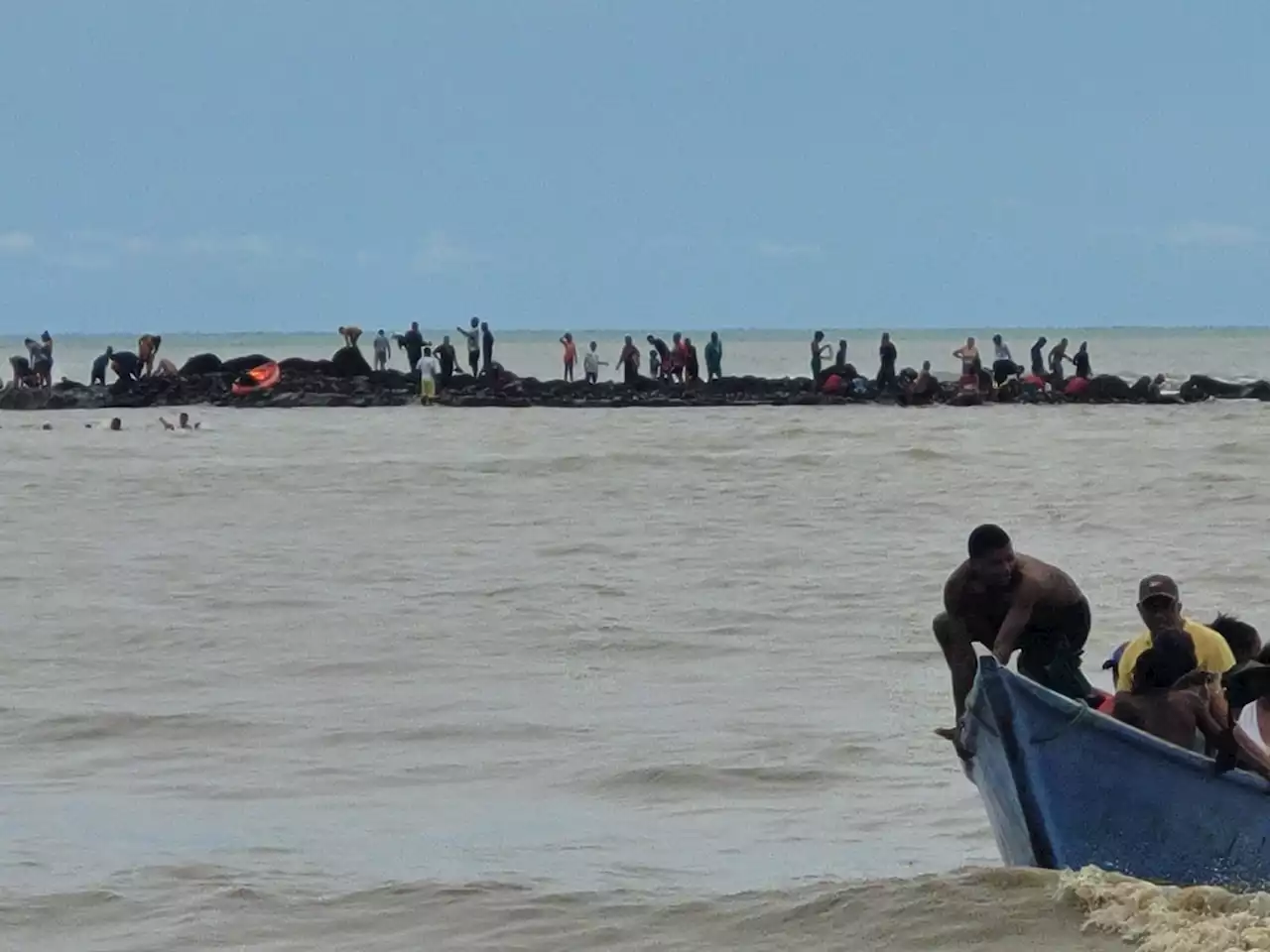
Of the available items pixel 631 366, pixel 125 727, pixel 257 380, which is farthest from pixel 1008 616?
pixel 257 380

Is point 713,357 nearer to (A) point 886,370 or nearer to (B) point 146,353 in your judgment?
(A) point 886,370

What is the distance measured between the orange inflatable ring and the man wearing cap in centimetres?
3926

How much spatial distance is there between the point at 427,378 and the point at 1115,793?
36898mm

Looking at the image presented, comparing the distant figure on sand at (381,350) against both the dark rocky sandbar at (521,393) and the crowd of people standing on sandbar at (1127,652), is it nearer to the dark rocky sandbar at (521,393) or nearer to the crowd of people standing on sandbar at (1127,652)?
the dark rocky sandbar at (521,393)

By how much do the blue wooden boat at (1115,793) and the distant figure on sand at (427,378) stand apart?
36.5 meters

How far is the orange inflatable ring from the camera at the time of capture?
46812 mm

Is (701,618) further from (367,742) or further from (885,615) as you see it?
(367,742)

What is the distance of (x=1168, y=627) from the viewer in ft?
27.9

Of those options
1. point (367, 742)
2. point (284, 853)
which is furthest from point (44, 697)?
point (284, 853)

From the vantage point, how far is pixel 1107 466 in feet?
98.1

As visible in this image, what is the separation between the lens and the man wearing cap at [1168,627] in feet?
28.0

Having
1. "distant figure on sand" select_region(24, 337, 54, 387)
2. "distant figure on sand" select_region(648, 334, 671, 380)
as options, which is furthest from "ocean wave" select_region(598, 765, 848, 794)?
"distant figure on sand" select_region(24, 337, 54, 387)

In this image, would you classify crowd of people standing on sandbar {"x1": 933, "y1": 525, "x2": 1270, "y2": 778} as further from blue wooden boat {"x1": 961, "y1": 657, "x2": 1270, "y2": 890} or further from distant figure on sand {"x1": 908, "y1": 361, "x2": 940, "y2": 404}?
distant figure on sand {"x1": 908, "y1": 361, "x2": 940, "y2": 404}

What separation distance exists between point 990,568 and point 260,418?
3468 centimetres
